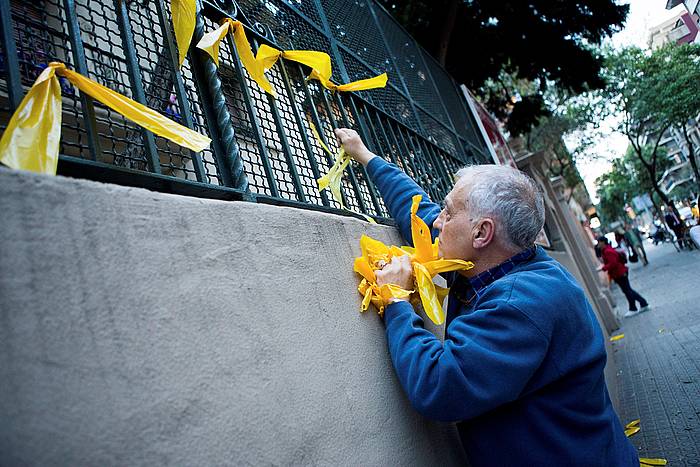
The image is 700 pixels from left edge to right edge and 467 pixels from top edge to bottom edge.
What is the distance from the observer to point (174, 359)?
84 centimetres

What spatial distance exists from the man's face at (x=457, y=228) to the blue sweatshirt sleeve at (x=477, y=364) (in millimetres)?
337

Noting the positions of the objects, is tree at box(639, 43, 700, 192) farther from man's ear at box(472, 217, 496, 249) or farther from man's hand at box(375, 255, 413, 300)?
man's hand at box(375, 255, 413, 300)

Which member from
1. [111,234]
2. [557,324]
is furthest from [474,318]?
[111,234]

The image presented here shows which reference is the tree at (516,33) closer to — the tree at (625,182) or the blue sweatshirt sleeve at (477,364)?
the blue sweatshirt sleeve at (477,364)

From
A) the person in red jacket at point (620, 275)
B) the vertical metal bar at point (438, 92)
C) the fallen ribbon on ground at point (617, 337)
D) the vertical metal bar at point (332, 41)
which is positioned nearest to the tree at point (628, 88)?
the person in red jacket at point (620, 275)

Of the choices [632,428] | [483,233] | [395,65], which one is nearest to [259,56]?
[483,233]

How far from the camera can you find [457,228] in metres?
1.72

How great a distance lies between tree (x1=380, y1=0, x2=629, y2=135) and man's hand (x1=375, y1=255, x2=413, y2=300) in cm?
686

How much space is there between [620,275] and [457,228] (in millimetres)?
10114

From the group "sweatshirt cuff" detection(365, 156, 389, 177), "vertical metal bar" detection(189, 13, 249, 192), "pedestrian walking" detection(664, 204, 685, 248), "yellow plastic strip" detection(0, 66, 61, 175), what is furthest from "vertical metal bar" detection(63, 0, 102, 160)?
"pedestrian walking" detection(664, 204, 685, 248)

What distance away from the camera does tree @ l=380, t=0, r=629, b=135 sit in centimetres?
753

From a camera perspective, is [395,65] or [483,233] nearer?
[483,233]

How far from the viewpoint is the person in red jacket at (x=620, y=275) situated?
9.80 metres

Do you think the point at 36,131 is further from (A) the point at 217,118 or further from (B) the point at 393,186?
(B) the point at 393,186
